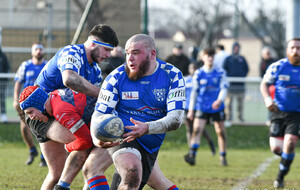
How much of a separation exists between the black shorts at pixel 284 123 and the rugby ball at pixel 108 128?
4.53 meters

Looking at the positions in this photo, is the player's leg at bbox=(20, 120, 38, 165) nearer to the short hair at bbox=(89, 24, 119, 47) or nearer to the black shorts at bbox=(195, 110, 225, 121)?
the black shorts at bbox=(195, 110, 225, 121)

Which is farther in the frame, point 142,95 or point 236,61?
point 236,61

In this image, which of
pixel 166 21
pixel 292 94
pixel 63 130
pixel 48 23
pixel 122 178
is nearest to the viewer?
pixel 122 178

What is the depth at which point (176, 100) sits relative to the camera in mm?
5746

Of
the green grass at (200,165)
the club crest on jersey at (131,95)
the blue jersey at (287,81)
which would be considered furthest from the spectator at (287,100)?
the club crest on jersey at (131,95)

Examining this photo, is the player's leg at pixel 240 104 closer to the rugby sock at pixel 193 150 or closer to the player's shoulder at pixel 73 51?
the rugby sock at pixel 193 150

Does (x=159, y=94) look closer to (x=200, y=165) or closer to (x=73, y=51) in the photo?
(x=73, y=51)

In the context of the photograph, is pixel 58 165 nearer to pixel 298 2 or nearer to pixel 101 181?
pixel 101 181

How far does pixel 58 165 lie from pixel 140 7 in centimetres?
848

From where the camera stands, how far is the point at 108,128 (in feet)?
17.8

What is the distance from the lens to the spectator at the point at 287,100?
9234 mm

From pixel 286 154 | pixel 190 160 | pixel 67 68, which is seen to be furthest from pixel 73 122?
pixel 190 160

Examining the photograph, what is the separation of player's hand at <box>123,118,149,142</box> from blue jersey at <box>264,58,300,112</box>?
4.44 m

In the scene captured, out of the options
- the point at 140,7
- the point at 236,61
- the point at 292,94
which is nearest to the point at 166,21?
the point at 236,61
